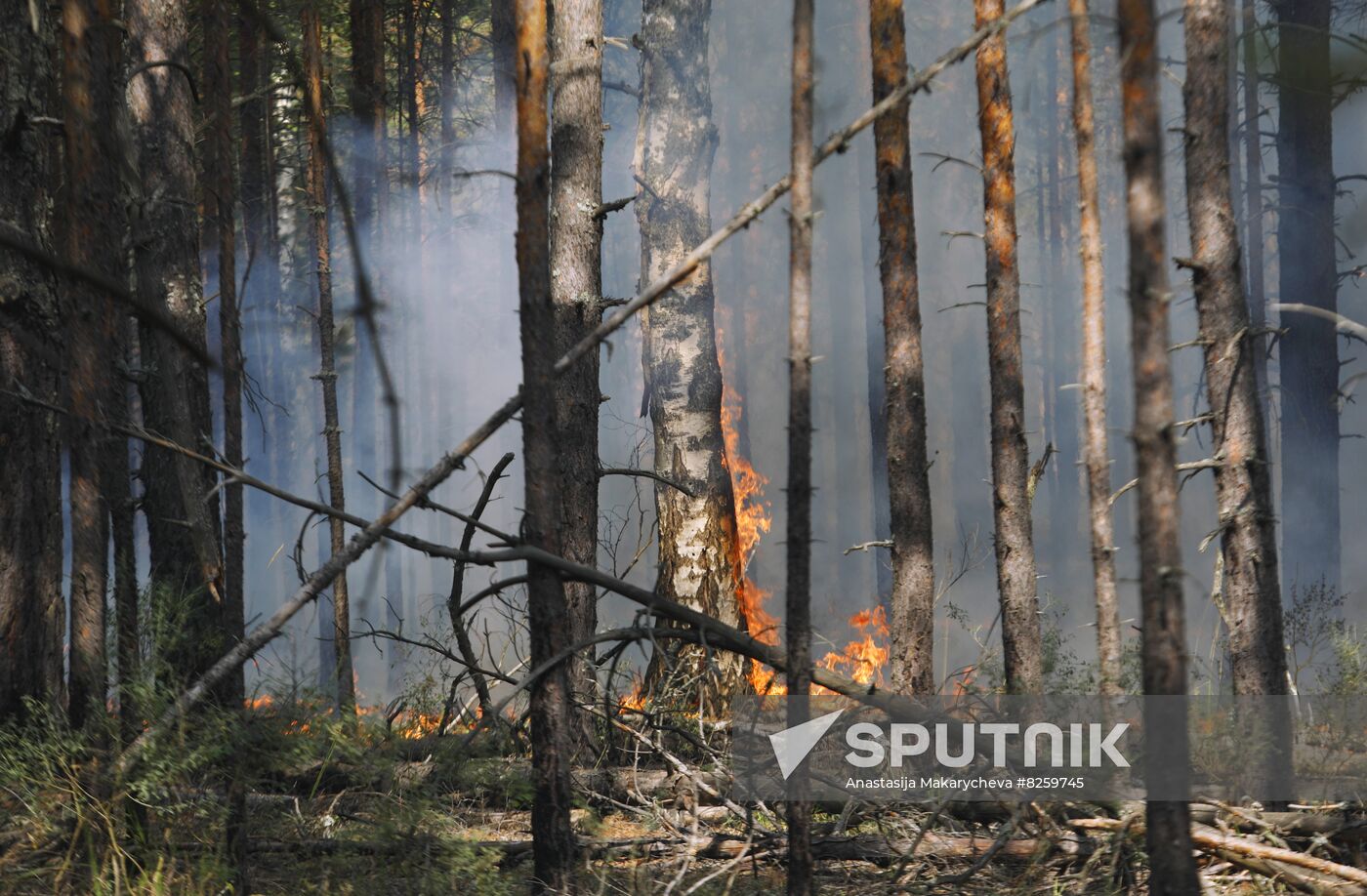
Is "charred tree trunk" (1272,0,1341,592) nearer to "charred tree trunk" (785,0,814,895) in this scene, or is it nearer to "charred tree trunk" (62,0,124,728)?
"charred tree trunk" (785,0,814,895)

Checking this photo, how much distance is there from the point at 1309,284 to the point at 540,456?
47.1 feet

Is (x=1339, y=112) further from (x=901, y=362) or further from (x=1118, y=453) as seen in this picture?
(x=901, y=362)

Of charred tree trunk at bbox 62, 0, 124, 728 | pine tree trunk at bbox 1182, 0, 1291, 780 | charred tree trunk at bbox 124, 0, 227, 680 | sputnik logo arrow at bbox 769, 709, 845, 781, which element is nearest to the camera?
charred tree trunk at bbox 62, 0, 124, 728

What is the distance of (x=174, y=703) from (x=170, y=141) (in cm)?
613

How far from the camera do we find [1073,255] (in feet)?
88.2

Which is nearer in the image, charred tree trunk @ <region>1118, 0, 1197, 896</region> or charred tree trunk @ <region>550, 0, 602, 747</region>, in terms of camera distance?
charred tree trunk @ <region>1118, 0, 1197, 896</region>

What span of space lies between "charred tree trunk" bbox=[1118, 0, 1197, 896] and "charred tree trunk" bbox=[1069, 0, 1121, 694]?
6.19 metres

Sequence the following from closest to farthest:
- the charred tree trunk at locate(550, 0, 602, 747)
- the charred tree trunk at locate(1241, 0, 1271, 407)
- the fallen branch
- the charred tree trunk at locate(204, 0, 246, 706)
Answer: the fallen branch → the charred tree trunk at locate(550, 0, 602, 747) → the charred tree trunk at locate(204, 0, 246, 706) → the charred tree trunk at locate(1241, 0, 1271, 407)

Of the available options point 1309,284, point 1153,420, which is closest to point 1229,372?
point 1153,420

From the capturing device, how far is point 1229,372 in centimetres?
591

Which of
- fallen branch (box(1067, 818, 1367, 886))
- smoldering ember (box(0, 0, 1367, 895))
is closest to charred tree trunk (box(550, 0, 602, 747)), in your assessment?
smoldering ember (box(0, 0, 1367, 895))

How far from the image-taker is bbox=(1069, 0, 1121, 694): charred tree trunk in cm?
940

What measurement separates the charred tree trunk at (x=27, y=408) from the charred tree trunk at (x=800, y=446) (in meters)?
4.19

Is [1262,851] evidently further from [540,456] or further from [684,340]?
[684,340]
